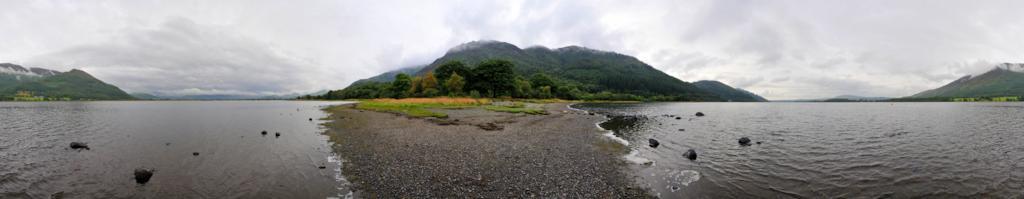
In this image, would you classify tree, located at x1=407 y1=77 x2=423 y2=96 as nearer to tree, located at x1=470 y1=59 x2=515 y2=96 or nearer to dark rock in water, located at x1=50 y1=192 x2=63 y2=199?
tree, located at x1=470 y1=59 x2=515 y2=96

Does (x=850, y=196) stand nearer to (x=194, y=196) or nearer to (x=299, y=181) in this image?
(x=299, y=181)

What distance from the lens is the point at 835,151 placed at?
70.3ft

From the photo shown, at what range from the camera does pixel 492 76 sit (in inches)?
4697

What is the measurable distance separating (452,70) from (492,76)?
57.5 feet

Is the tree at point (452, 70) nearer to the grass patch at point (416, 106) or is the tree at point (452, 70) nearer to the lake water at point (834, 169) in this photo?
the grass patch at point (416, 106)

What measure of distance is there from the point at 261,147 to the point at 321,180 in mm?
10965

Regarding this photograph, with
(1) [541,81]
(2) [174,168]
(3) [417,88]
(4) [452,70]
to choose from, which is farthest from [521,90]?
(2) [174,168]

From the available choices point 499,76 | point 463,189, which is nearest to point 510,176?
point 463,189

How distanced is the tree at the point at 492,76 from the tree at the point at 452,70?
2888 mm

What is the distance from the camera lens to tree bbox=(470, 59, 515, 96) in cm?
11850

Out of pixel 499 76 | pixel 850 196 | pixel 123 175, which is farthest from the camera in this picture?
pixel 499 76

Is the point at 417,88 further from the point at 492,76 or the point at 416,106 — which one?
the point at 416,106

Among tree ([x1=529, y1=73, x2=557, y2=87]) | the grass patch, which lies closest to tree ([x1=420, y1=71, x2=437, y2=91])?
the grass patch

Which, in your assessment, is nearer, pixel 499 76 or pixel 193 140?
pixel 193 140
